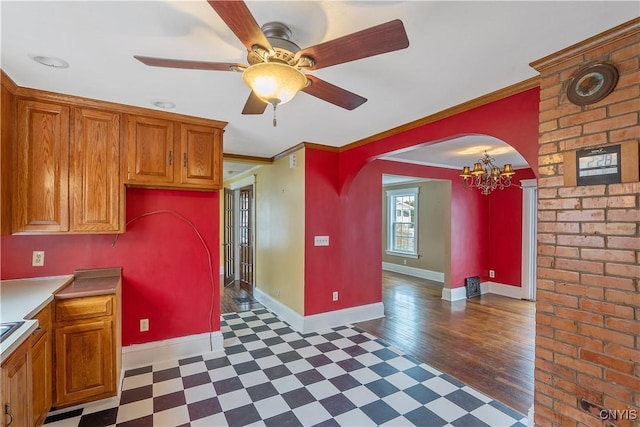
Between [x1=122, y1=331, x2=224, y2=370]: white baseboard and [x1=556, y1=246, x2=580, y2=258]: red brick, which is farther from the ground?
[x1=556, y1=246, x2=580, y2=258]: red brick

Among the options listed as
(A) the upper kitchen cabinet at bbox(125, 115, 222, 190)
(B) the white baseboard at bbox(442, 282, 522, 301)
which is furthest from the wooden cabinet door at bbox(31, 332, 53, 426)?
(B) the white baseboard at bbox(442, 282, 522, 301)

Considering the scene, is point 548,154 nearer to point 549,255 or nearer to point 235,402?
point 549,255

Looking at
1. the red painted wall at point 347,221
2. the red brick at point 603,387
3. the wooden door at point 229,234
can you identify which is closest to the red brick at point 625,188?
the red brick at point 603,387

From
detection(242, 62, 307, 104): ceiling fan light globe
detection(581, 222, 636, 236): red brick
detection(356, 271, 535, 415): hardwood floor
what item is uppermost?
detection(242, 62, 307, 104): ceiling fan light globe

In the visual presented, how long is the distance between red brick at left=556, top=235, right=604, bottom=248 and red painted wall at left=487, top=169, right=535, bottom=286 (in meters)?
4.29

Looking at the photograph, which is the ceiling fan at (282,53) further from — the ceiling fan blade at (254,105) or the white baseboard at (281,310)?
the white baseboard at (281,310)

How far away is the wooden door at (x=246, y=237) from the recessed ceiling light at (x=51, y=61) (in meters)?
3.72

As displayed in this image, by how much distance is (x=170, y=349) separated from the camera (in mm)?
3027

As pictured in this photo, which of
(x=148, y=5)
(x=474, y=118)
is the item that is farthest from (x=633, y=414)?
(x=148, y=5)

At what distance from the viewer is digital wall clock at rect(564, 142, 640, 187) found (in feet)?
Answer: 4.87

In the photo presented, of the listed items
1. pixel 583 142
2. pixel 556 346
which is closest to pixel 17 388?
pixel 556 346

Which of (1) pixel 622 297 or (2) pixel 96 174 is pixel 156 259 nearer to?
(2) pixel 96 174

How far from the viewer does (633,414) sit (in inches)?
57.4

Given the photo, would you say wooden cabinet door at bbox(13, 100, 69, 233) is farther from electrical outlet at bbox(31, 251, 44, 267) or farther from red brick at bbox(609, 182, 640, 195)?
red brick at bbox(609, 182, 640, 195)
